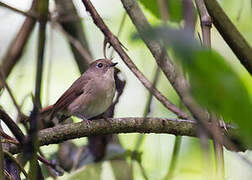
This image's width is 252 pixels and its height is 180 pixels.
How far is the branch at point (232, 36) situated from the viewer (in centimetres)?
194

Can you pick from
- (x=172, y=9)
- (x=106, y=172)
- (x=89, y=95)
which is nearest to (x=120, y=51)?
(x=106, y=172)

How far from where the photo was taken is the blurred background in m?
3.05

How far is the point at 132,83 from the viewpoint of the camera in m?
4.07

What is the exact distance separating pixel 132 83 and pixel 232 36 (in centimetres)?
214

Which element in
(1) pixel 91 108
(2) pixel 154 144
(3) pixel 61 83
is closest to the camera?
(2) pixel 154 144

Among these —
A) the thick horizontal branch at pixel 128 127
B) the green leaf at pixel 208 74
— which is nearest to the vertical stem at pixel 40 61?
the green leaf at pixel 208 74

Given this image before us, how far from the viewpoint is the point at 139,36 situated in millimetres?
792

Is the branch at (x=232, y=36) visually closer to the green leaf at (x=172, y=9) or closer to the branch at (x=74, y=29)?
the green leaf at (x=172, y=9)

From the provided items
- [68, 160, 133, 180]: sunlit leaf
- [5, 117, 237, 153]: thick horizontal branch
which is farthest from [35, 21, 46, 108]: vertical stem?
[68, 160, 133, 180]: sunlit leaf

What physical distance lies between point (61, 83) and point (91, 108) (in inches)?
30.6

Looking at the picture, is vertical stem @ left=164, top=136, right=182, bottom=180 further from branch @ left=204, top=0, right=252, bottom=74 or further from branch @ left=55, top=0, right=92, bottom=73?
branch @ left=55, top=0, right=92, bottom=73

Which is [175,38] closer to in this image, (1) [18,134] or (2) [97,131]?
(1) [18,134]

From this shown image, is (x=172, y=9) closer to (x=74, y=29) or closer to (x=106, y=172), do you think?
(x=74, y=29)

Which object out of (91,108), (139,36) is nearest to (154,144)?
(91,108)
